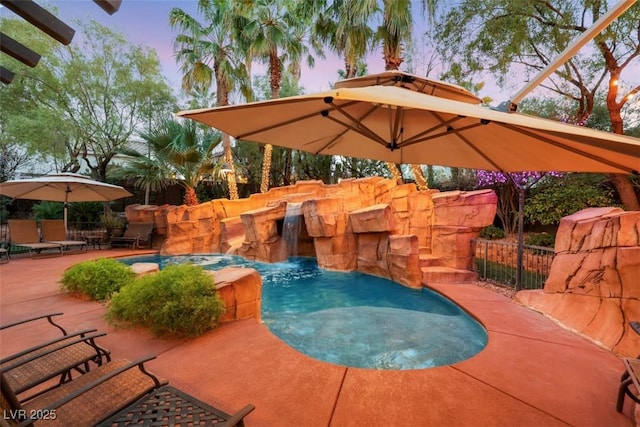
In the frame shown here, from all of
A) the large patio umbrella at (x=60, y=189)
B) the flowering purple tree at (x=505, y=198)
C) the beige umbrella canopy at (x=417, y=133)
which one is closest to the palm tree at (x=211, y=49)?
the large patio umbrella at (x=60, y=189)

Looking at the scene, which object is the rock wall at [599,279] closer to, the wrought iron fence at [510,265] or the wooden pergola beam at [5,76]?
the wrought iron fence at [510,265]

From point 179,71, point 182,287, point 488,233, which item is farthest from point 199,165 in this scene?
point 488,233

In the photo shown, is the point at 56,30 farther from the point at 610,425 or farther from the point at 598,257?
the point at 598,257

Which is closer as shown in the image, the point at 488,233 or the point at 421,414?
the point at 421,414

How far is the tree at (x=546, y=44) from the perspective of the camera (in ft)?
27.0

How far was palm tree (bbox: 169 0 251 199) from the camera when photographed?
12.7 meters

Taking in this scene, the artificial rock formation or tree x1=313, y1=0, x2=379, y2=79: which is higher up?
tree x1=313, y1=0, x2=379, y2=79

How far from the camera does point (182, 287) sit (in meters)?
3.61

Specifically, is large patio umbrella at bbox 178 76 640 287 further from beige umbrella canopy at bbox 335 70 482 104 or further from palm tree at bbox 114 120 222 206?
palm tree at bbox 114 120 222 206

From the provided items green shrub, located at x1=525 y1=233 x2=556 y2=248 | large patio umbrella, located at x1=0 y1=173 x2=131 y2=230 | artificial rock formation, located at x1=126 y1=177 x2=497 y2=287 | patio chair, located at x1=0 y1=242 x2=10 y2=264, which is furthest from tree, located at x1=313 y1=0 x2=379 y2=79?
patio chair, located at x1=0 y1=242 x2=10 y2=264

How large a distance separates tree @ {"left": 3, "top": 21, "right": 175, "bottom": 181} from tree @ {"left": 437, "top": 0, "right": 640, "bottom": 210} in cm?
1398

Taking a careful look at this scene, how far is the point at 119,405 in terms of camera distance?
179 centimetres

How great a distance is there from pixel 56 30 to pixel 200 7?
1471 cm

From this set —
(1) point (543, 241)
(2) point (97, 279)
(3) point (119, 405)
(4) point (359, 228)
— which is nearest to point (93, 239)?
(2) point (97, 279)
